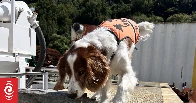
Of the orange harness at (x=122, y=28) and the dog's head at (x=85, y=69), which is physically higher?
the orange harness at (x=122, y=28)

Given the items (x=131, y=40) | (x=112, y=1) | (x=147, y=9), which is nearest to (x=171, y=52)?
(x=131, y=40)

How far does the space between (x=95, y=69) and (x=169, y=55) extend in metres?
9.08

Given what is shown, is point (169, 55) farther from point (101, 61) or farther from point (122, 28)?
point (101, 61)

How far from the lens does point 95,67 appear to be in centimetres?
341

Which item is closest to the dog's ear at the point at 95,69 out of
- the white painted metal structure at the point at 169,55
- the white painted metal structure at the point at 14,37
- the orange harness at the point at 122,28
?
the orange harness at the point at 122,28

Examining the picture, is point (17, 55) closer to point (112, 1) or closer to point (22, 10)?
point (22, 10)

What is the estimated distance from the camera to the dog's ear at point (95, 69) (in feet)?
11.0

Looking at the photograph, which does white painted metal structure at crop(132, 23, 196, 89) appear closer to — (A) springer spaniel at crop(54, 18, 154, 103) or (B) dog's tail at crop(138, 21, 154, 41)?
(B) dog's tail at crop(138, 21, 154, 41)

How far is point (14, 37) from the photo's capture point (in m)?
5.51

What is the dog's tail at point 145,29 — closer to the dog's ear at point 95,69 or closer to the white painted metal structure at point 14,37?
the dog's ear at point 95,69

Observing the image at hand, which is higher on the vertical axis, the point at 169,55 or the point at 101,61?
the point at 101,61

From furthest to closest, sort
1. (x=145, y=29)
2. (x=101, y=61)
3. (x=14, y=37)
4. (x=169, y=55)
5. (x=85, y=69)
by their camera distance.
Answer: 1. (x=169, y=55)
2. (x=14, y=37)
3. (x=145, y=29)
4. (x=101, y=61)
5. (x=85, y=69)

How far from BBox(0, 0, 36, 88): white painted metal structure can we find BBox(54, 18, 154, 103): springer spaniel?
5.69 ft

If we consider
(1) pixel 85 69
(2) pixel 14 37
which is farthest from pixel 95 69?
(2) pixel 14 37
